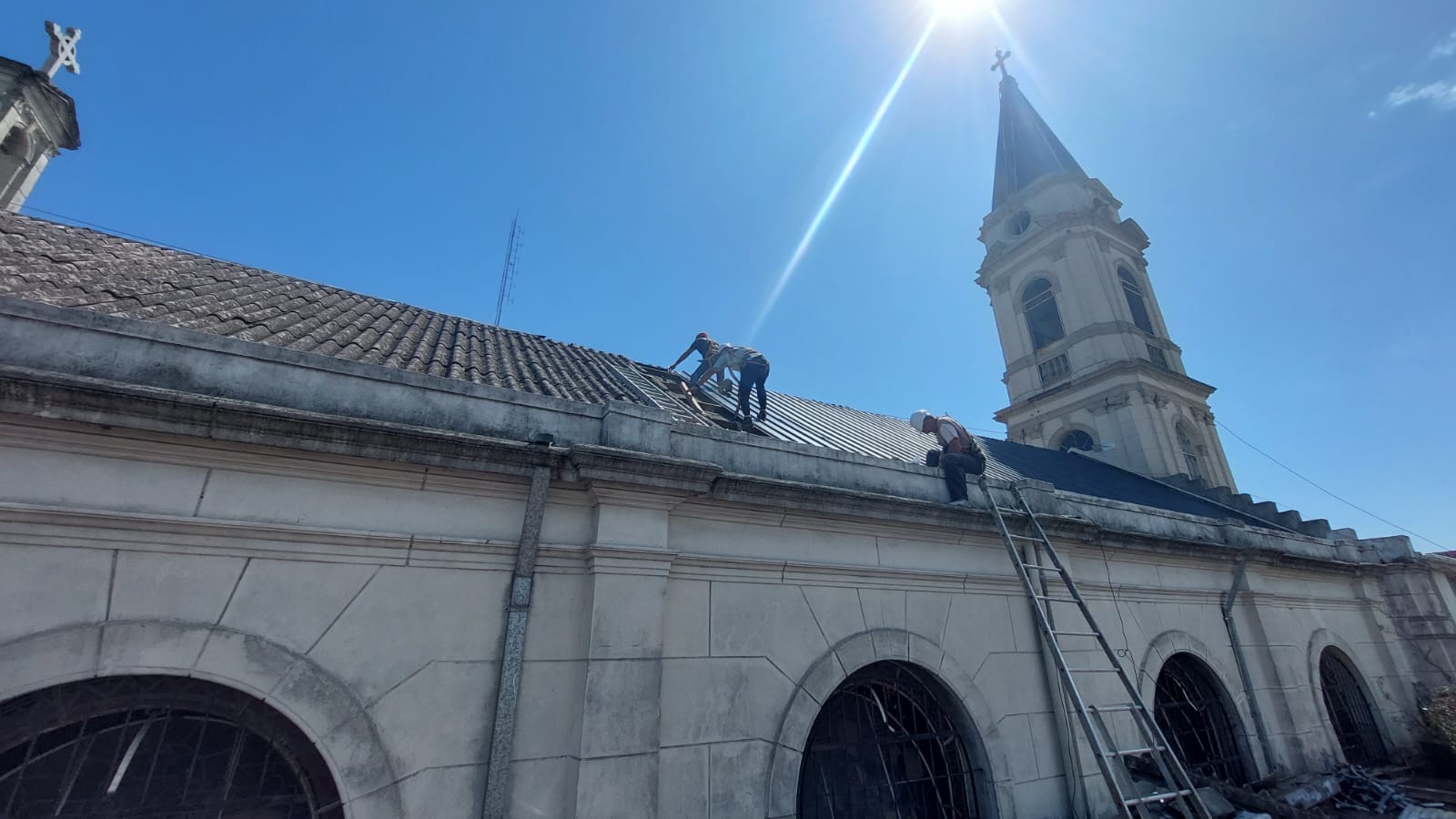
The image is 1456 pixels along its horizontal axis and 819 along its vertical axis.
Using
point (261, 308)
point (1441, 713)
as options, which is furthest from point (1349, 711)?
point (261, 308)

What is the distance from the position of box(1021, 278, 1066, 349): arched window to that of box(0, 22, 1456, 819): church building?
14.6 meters

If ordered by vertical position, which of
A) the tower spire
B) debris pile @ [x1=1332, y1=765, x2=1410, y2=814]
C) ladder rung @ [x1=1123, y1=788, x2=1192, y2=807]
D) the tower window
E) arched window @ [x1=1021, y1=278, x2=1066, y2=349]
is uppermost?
the tower spire

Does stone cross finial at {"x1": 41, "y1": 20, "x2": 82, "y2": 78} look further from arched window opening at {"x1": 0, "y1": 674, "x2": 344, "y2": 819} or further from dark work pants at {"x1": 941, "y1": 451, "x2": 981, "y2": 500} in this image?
dark work pants at {"x1": 941, "y1": 451, "x2": 981, "y2": 500}

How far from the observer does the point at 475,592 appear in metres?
4.83

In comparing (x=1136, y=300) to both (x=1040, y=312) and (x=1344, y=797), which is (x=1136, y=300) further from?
(x=1344, y=797)

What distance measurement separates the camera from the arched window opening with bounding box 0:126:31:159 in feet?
33.7

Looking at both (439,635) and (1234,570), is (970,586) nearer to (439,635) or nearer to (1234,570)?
(439,635)

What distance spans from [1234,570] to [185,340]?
1491cm

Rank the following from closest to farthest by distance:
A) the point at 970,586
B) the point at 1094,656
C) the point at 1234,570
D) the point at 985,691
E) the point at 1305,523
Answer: the point at 985,691
the point at 970,586
the point at 1094,656
the point at 1234,570
the point at 1305,523

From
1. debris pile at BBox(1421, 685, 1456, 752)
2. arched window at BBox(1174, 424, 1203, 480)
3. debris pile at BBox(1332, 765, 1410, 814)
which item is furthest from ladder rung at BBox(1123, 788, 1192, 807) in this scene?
arched window at BBox(1174, 424, 1203, 480)

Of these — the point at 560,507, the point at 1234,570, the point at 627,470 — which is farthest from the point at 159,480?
the point at 1234,570

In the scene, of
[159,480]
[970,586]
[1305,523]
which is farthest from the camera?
[1305,523]

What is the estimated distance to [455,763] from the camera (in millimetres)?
4371

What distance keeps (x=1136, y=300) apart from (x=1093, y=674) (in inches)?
770
